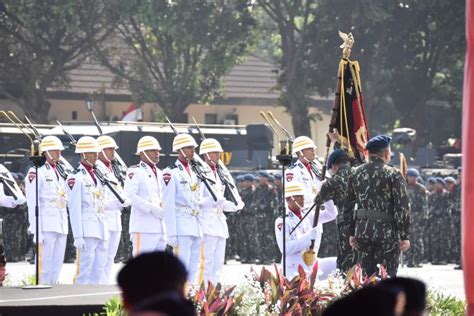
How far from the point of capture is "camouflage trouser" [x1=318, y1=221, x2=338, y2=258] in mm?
25039

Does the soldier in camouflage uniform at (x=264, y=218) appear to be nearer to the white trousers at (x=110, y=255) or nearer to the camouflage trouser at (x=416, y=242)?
the camouflage trouser at (x=416, y=242)

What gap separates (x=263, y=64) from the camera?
51844 mm

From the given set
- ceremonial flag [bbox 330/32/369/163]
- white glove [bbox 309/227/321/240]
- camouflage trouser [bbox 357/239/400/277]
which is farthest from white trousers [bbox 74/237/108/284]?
camouflage trouser [bbox 357/239/400/277]

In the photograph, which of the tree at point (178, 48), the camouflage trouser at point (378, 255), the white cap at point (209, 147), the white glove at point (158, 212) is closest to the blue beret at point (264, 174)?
the white cap at point (209, 147)

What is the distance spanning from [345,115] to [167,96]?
25.4 meters

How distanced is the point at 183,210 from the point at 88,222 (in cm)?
112

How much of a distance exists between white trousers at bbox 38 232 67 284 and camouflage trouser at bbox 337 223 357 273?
14.5 feet

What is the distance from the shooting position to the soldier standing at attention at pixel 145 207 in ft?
53.1

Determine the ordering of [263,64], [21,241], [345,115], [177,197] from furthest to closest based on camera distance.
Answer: [263,64] < [21,241] < [177,197] < [345,115]

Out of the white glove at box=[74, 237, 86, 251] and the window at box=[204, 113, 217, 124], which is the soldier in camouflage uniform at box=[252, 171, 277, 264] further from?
the window at box=[204, 113, 217, 124]

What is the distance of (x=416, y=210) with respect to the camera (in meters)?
25.2

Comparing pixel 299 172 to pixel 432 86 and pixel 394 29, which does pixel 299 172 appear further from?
pixel 432 86

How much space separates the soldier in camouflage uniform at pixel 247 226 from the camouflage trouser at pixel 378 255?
44.4 feet

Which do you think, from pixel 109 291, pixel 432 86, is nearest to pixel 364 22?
pixel 432 86
